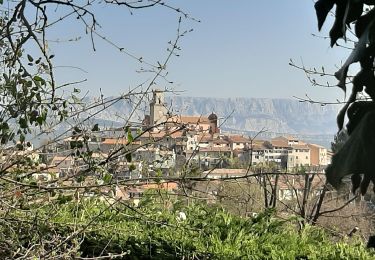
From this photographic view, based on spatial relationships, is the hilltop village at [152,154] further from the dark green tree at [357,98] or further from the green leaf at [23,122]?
the dark green tree at [357,98]

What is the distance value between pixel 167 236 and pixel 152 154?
0.57 m

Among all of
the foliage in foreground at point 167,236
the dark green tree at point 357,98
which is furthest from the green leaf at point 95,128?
the dark green tree at point 357,98

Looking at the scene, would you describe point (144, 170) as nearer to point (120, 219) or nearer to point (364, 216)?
point (120, 219)

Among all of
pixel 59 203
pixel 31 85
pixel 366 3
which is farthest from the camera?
pixel 59 203

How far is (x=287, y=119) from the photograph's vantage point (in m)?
20.0

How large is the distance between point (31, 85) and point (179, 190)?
1.21 metres

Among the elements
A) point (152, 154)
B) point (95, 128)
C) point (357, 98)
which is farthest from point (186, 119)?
point (357, 98)

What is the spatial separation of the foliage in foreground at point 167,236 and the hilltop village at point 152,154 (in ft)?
0.79

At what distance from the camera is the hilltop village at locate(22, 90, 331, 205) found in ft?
11.0

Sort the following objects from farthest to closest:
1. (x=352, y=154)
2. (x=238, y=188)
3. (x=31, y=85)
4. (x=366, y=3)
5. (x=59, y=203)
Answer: (x=238, y=188)
(x=59, y=203)
(x=31, y=85)
(x=366, y=3)
(x=352, y=154)

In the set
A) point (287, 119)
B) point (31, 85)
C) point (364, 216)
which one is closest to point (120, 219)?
point (31, 85)

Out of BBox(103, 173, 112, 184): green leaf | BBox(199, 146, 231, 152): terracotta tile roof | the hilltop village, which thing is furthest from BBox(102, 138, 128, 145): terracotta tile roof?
BBox(199, 146, 231, 152): terracotta tile roof

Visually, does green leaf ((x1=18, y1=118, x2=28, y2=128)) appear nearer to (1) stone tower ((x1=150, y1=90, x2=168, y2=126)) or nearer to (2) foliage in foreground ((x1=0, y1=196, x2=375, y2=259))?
(2) foliage in foreground ((x1=0, y1=196, x2=375, y2=259))

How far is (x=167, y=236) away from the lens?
3566 millimetres
